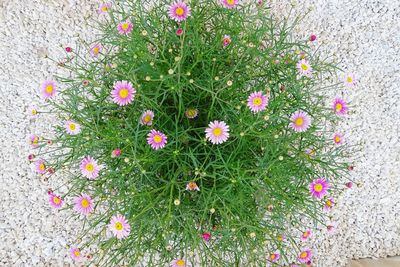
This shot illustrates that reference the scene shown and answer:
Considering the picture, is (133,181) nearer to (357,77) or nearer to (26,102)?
(26,102)

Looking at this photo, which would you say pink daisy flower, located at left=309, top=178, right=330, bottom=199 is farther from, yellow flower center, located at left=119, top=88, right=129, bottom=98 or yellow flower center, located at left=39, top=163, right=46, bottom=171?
yellow flower center, located at left=39, top=163, right=46, bottom=171

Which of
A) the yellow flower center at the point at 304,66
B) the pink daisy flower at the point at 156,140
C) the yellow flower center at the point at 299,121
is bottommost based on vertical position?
the pink daisy flower at the point at 156,140

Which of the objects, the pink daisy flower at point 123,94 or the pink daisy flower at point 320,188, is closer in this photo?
the pink daisy flower at point 123,94

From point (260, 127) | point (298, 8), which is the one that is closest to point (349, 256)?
point (260, 127)

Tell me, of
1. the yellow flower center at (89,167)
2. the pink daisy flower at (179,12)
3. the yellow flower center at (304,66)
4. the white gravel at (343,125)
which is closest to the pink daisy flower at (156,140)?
the yellow flower center at (89,167)

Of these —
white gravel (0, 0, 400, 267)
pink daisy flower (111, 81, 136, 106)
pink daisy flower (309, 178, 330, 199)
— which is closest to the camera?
pink daisy flower (111, 81, 136, 106)

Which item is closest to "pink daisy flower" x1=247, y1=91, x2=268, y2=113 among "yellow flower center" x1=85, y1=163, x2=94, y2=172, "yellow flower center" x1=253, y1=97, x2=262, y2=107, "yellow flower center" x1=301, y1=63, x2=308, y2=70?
"yellow flower center" x1=253, y1=97, x2=262, y2=107

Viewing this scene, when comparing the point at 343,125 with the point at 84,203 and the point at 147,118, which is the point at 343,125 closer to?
the point at 147,118

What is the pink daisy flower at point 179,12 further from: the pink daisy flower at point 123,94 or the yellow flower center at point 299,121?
the yellow flower center at point 299,121
